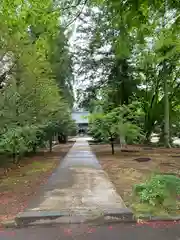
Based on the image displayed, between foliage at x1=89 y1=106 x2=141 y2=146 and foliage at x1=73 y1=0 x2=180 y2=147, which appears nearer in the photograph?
foliage at x1=89 y1=106 x2=141 y2=146

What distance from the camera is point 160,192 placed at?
6184 mm

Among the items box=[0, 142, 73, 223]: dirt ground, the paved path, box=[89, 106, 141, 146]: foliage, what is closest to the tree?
box=[89, 106, 141, 146]: foliage

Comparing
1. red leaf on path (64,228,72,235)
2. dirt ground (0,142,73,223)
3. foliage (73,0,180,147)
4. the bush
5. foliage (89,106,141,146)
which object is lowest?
dirt ground (0,142,73,223)

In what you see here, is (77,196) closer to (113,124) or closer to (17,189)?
(17,189)

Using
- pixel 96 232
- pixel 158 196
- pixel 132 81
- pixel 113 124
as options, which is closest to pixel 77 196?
pixel 158 196

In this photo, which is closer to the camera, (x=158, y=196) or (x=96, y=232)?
(x=96, y=232)

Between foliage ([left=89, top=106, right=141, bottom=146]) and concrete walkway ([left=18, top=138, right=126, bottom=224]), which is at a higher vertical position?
foliage ([left=89, top=106, right=141, bottom=146])

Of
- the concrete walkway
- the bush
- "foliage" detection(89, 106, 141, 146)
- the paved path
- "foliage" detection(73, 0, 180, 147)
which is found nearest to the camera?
the paved path

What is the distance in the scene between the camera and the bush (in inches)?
239

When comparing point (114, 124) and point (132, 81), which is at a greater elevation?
point (132, 81)

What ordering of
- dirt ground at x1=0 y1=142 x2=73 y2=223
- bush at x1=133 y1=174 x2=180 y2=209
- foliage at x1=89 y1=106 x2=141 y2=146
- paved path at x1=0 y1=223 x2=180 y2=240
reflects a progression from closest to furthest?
paved path at x1=0 y1=223 x2=180 y2=240 < bush at x1=133 y1=174 x2=180 y2=209 < dirt ground at x1=0 y1=142 x2=73 y2=223 < foliage at x1=89 y1=106 x2=141 y2=146

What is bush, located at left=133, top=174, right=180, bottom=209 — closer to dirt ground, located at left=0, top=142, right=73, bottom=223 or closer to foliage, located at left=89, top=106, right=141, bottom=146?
dirt ground, located at left=0, top=142, right=73, bottom=223

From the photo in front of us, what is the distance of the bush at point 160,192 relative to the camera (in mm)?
6059

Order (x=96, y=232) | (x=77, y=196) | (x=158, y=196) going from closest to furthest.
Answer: (x=96, y=232)
(x=158, y=196)
(x=77, y=196)
